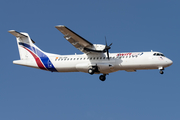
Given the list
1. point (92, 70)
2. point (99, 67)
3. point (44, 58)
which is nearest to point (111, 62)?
point (99, 67)

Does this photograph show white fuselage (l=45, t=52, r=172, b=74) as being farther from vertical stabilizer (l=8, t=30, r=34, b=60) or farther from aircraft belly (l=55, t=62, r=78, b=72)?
vertical stabilizer (l=8, t=30, r=34, b=60)

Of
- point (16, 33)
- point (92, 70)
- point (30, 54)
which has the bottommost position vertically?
point (92, 70)

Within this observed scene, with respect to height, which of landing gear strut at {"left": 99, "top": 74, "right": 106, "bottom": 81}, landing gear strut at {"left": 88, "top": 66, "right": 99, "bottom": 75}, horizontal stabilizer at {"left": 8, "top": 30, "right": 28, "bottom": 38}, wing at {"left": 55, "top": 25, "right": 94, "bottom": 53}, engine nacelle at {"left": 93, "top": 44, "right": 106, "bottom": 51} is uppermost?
horizontal stabilizer at {"left": 8, "top": 30, "right": 28, "bottom": 38}

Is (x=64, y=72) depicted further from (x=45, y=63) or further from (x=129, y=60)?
(x=129, y=60)

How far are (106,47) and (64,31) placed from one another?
3.85 meters

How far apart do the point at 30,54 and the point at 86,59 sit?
5566 millimetres

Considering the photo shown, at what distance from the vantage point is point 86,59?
2541 centimetres

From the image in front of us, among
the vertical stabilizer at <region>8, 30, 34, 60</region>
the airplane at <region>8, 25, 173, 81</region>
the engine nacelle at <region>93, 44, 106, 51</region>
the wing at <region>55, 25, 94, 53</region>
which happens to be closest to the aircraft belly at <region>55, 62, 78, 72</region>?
the airplane at <region>8, 25, 173, 81</region>

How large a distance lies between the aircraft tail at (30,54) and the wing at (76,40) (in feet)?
10.7

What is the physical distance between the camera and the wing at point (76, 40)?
74.5 ft

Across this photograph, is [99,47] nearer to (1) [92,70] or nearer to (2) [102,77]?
(1) [92,70]

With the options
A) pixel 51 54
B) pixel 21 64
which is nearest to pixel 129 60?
pixel 51 54

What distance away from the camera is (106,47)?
24.3 m

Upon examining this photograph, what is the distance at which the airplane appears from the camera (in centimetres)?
2358
